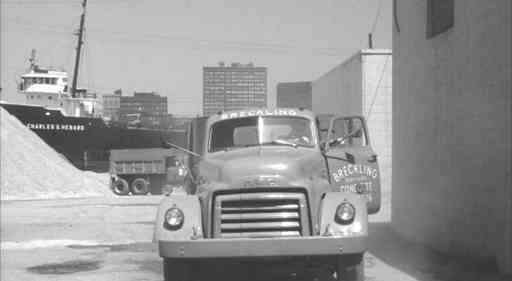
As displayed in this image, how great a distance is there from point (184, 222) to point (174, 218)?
117 millimetres

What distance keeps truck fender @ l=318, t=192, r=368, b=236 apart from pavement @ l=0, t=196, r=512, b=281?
889mm

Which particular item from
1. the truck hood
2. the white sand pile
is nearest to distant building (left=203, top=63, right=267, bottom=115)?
the white sand pile

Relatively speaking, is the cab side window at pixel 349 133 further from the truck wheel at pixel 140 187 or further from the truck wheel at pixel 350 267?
the truck wheel at pixel 140 187

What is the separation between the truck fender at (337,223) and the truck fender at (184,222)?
125cm

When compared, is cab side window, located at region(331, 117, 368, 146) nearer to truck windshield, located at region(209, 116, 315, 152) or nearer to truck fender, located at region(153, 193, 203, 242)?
truck windshield, located at region(209, 116, 315, 152)

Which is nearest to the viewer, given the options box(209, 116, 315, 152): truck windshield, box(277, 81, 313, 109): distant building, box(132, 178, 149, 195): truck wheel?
box(209, 116, 315, 152): truck windshield

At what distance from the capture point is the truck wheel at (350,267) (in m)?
7.79

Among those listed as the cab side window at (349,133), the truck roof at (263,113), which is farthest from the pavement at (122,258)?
the truck roof at (263,113)

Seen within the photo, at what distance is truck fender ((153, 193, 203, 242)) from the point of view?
7.80m

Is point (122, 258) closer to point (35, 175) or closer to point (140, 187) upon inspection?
point (140, 187)

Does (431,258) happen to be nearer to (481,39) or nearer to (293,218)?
(481,39)

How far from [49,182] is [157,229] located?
33.8 m

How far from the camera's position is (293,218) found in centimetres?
779

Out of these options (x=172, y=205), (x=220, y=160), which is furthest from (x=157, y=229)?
(x=220, y=160)
